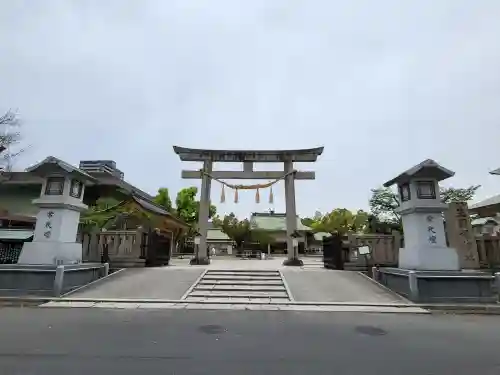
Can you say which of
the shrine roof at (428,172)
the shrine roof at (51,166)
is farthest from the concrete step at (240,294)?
the shrine roof at (51,166)

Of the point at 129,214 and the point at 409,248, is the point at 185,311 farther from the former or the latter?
the point at 129,214

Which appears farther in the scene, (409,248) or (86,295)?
(409,248)

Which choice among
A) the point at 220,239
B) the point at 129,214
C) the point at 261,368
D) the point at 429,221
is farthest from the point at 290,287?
the point at 220,239

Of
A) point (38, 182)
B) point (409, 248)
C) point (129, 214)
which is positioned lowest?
point (409, 248)

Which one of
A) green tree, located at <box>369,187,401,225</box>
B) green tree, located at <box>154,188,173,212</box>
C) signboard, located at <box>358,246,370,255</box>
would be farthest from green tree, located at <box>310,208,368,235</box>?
signboard, located at <box>358,246,370,255</box>

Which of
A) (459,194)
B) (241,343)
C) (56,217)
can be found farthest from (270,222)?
(241,343)

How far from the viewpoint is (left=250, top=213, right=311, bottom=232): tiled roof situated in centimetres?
3969

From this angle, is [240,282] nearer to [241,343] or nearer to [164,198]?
[241,343]

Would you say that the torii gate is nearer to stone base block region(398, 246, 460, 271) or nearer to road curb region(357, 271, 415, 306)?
road curb region(357, 271, 415, 306)

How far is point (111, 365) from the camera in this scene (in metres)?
3.66

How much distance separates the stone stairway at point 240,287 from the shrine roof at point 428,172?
15.8ft

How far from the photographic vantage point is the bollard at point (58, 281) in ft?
26.2

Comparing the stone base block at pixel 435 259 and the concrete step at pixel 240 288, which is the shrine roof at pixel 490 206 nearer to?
the stone base block at pixel 435 259

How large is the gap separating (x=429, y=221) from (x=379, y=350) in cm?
561
